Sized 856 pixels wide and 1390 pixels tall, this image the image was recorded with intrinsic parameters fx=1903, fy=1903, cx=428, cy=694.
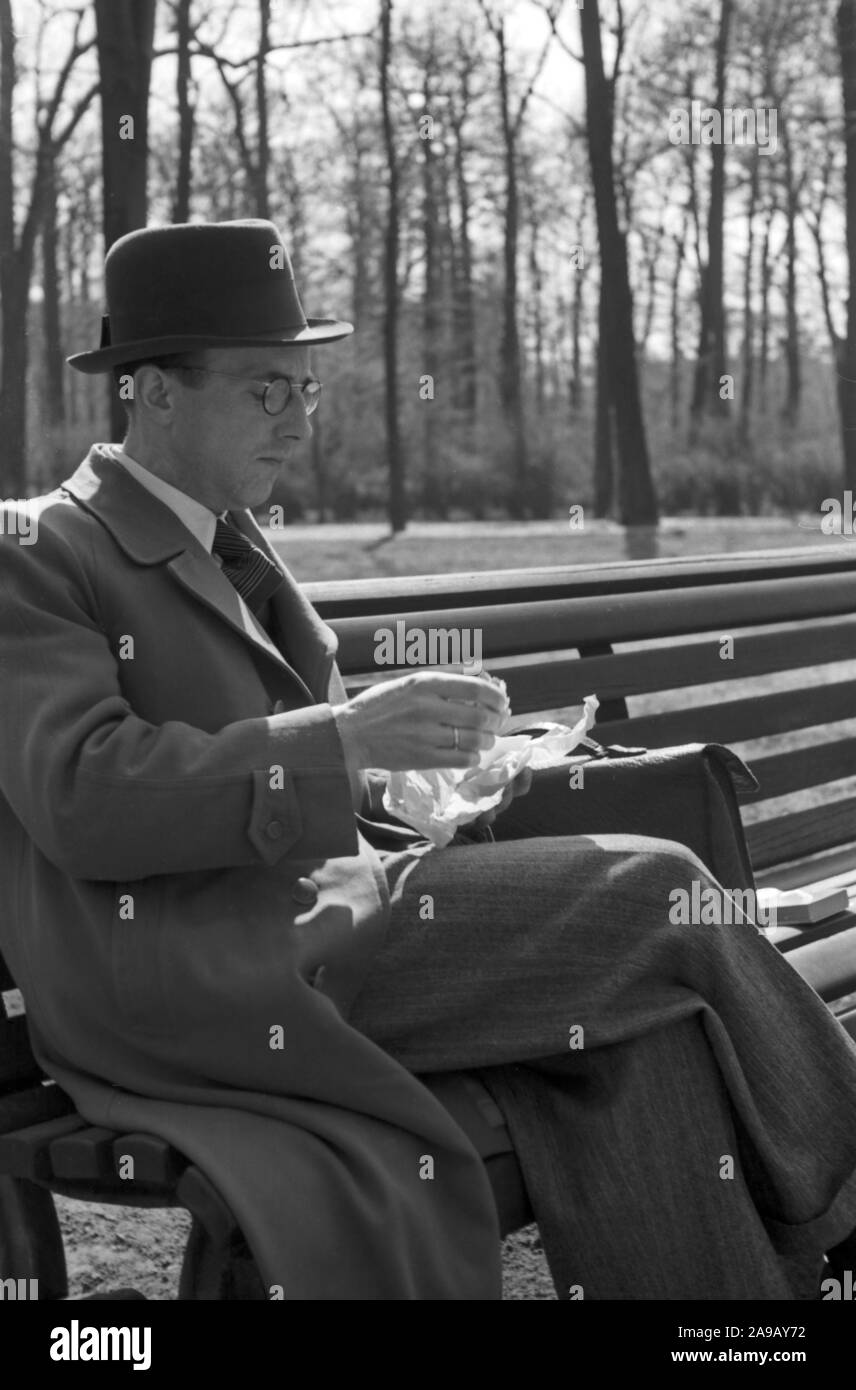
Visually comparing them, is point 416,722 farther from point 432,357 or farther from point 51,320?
point 432,357

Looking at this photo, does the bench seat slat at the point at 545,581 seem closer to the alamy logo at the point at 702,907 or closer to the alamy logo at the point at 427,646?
the alamy logo at the point at 427,646

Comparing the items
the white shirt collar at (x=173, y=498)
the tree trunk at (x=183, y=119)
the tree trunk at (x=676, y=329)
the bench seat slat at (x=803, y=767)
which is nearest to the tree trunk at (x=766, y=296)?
the tree trunk at (x=676, y=329)

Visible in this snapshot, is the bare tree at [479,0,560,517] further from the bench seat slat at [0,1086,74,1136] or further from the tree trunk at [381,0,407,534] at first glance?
the bench seat slat at [0,1086,74,1136]

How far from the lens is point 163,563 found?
89.7 inches

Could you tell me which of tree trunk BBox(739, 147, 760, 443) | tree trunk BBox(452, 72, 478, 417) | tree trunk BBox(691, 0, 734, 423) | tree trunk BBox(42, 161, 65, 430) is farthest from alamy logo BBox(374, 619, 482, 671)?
tree trunk BBox(739, 147, 760, 443)

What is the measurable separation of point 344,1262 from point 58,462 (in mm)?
1767

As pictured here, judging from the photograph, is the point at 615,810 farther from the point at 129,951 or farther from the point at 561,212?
the point at 561,212

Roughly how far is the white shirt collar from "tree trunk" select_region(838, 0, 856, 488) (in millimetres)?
3247

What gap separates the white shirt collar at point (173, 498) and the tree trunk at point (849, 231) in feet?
10.7

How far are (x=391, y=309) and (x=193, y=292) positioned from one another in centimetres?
221

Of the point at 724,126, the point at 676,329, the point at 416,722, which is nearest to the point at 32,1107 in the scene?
the point at 416,722

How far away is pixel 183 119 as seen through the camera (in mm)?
3453

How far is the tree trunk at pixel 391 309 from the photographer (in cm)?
382

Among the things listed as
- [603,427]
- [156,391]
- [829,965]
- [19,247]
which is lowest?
[829,965]
